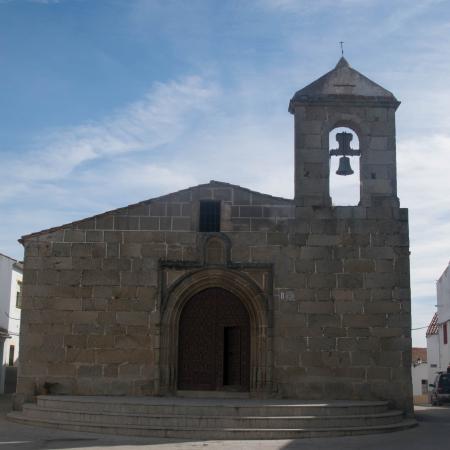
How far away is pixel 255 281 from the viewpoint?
51.5 ft

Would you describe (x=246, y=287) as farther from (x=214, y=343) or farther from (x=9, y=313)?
(x=9, y=313)

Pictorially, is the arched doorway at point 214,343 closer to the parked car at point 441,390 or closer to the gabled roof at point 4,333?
the parked car at point 441,390

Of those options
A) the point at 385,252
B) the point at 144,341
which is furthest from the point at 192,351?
the point at 385,252

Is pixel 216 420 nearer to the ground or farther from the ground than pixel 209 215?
nearer to the ground

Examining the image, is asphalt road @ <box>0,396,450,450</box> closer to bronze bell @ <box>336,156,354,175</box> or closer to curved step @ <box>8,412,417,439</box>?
curved step @ <box>8,412,417,439</box>

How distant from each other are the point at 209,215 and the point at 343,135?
355cm

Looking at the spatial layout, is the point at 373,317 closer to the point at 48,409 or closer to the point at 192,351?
the point at 192,351

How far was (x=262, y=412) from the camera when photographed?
12.9m

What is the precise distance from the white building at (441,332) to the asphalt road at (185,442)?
61.7 feet

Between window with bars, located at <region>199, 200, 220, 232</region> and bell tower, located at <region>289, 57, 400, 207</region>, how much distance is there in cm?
179

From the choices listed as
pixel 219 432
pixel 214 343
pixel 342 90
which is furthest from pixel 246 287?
pixel 342 90

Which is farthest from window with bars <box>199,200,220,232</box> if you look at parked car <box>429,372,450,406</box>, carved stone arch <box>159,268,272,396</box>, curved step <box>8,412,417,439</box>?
parked car <box>429,372,450,406</box>

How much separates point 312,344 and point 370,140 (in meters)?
4.70

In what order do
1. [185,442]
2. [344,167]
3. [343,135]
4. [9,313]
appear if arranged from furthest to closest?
[9,313]
[343,135]
[344,167]
[185,442]
